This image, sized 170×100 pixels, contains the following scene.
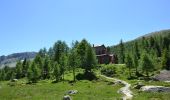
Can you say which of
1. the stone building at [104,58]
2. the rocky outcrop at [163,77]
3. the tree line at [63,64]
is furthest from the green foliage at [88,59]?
the stone building at [104,58]

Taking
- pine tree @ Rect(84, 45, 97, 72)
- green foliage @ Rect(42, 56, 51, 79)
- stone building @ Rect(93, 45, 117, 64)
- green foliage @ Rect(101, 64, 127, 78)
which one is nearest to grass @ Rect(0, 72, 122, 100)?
pine tree @ Rect(84, 45, 97, 72)

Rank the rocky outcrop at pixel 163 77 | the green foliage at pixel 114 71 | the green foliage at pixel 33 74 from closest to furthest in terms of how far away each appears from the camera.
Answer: the rocky outcrop at pixel 163 77 < the green foliage at pixel 114 71 < the green foliage at pixel 33 74

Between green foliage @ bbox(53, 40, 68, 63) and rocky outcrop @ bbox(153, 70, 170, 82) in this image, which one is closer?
rocky outcrop @ bbox(153, 70, 170, 82)

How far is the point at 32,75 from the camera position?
114 metres

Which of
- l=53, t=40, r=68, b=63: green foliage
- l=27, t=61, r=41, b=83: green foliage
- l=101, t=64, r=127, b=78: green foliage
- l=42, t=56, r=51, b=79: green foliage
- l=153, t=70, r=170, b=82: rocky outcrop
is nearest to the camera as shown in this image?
l=153, t=70, r=170, b=82: rocky outcrop

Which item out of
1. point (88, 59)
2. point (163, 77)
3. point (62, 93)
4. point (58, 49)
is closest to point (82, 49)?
point (88, 59)

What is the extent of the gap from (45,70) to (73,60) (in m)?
24.9

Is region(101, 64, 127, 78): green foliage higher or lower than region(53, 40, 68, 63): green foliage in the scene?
lower

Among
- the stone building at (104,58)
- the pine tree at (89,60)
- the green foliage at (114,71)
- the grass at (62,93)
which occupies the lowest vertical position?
the grass at (62,93)

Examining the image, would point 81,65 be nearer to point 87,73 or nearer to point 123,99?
point 87,73

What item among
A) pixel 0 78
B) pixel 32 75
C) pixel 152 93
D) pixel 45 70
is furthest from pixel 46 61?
pixel 152 93

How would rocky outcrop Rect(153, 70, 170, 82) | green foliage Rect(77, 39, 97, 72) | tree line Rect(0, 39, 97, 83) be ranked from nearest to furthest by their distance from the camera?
1. rocky outcrop Rect(153, 70, 170, 82)
2. tree line Rect(0, 39, 97, 83)
3. green foliage Rect(77, 39, 97, 72)

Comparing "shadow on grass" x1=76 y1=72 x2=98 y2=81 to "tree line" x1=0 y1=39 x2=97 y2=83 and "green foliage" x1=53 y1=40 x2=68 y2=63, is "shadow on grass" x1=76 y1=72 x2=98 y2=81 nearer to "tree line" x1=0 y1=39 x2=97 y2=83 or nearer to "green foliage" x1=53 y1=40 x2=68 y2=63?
"tree line" x1=0 y1=39 x2=97 y2=83

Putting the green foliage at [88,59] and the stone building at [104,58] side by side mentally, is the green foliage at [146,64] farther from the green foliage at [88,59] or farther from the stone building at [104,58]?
the stone building at [104,58]
